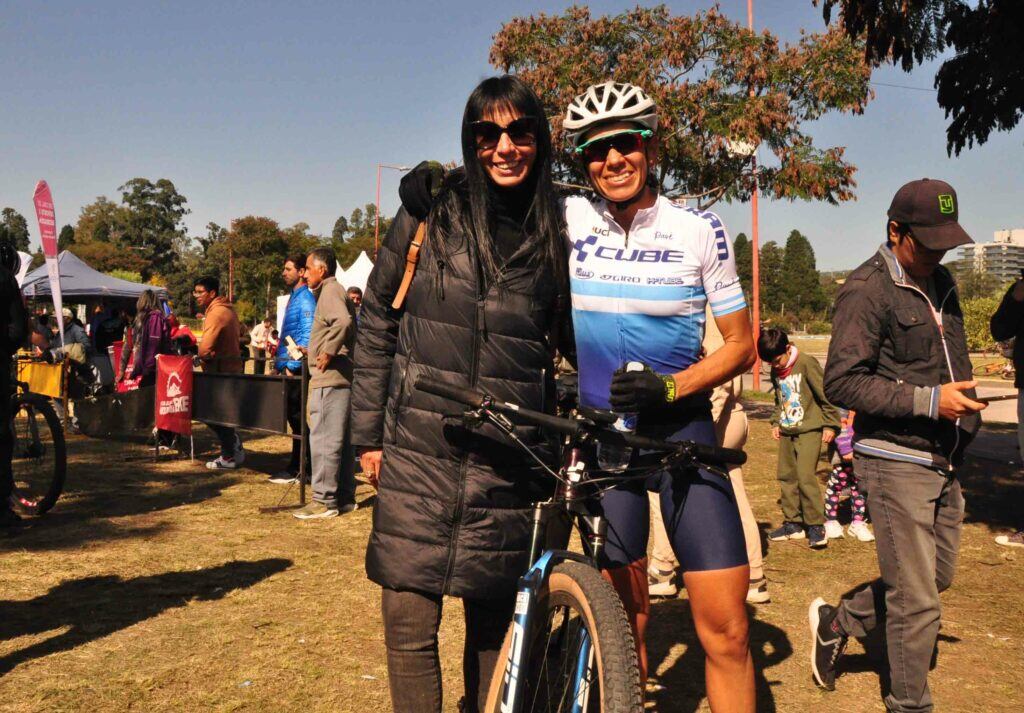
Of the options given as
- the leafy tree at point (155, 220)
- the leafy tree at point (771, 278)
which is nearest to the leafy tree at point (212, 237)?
the leafy tree at point (155, 220)

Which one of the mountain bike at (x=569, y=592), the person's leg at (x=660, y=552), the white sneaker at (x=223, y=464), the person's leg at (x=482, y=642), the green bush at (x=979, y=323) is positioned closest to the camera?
the mountain bike at (x=569, y=592)

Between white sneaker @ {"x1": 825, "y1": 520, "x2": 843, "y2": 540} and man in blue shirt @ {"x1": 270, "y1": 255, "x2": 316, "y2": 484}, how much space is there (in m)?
4.73

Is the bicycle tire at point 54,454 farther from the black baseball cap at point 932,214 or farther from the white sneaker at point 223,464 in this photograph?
the black baseball cap at point 932,214

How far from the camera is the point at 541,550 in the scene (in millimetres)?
2508

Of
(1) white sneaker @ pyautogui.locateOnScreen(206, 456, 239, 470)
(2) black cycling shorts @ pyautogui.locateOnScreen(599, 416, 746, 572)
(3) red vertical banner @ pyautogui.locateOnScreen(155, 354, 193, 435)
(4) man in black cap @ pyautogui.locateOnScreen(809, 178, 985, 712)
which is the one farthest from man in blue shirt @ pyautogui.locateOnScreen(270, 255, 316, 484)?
(2) black cycling shorts @ pyautogui.locateOnScreen(599, 416, 746, 572)

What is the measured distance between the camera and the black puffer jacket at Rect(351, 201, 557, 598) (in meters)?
2.63

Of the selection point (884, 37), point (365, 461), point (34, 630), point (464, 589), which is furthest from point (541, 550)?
point (884, 37)

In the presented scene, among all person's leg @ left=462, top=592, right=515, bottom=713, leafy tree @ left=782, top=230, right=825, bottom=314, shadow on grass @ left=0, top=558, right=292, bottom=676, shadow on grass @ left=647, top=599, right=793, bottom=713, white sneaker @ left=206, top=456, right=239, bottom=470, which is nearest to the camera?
person's leg @ left=462, top=592, right=515, bottom=713

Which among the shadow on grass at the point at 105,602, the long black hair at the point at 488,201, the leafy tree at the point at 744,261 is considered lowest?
the shadow on grass at the point at 105,602

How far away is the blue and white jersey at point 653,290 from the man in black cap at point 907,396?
1.05 meters

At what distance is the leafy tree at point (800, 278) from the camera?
10988cm

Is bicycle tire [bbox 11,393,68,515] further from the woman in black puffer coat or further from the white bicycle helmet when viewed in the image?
the white bicycle helmet

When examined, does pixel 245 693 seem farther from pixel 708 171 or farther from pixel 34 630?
pixel 708 171

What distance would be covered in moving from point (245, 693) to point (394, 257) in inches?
94.4
